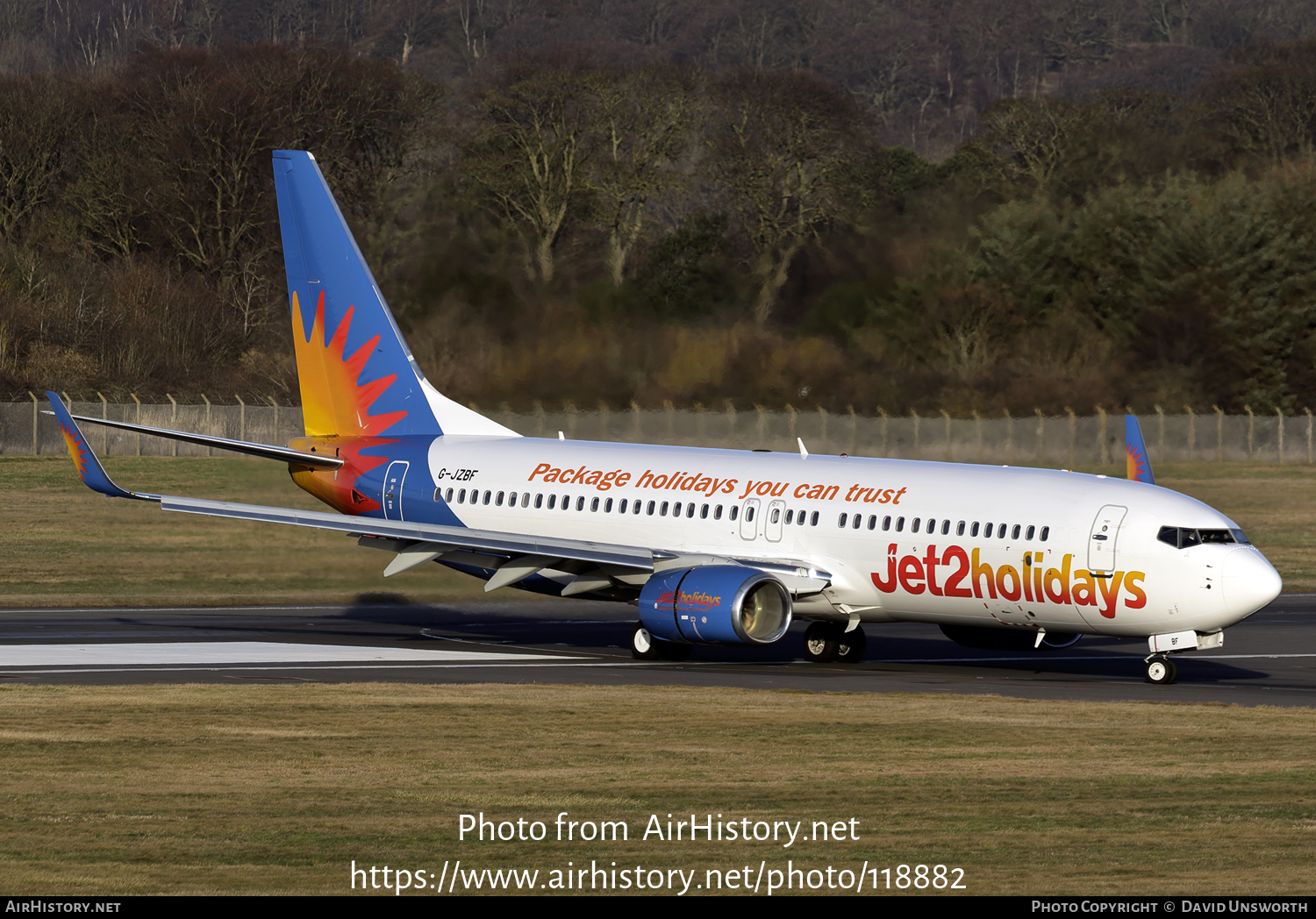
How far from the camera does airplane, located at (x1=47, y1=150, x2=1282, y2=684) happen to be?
31859 millimetres

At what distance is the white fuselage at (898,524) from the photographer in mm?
31531

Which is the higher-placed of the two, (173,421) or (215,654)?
(173,421)

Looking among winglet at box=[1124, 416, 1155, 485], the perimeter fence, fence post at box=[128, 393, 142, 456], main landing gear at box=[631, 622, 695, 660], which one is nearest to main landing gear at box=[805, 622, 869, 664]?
main landing gear at box=[631, 622, 695, 660]

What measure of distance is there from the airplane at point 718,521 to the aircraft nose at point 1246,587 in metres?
0.03

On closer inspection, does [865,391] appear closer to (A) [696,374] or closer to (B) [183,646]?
(A) [696,374]

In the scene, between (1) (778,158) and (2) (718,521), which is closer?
(2) (718,521)

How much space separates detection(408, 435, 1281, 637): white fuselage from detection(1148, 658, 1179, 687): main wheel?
0.70m

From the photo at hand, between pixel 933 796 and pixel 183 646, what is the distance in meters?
20.4

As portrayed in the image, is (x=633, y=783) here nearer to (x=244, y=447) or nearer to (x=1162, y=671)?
(x=1162, y=671)

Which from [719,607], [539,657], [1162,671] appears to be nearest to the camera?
[1162,671]

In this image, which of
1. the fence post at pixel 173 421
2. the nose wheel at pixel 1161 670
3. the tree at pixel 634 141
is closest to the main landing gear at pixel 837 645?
the nose wheel at pixel 1161 670

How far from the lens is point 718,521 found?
1409 inches

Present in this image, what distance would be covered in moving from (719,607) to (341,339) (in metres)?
12.0

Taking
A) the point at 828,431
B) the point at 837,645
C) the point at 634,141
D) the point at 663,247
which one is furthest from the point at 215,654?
the point at 634,141
